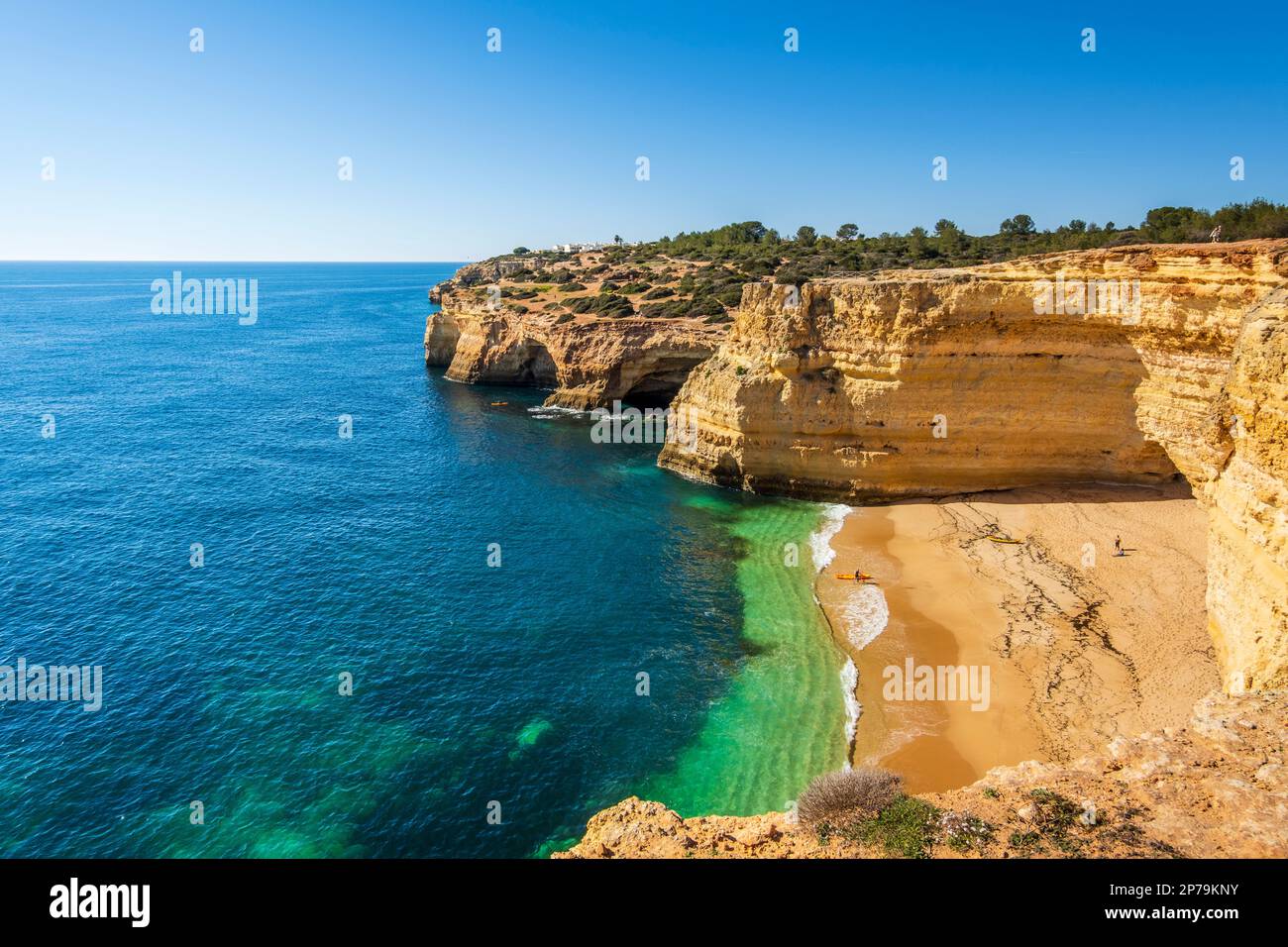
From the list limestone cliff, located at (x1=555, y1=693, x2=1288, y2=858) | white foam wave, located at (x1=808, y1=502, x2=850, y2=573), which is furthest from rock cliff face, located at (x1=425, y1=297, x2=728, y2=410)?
limestone cliff, located at (x1=555, y1=693, x2=1288, y2=858)

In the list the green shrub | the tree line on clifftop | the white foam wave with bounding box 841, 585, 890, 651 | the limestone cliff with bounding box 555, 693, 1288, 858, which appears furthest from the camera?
the tree line on clifftop

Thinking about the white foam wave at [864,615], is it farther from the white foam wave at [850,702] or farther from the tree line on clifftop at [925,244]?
the tree line on clifftop at [925,244]

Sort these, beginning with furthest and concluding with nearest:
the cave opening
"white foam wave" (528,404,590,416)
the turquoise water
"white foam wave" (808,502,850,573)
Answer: the cave opening
"white foam wave" (528,404,590,416)
"white foam wave" (808,502,850,573)
the turquoise water

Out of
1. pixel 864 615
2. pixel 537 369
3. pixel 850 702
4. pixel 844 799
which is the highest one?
pixel 537 369

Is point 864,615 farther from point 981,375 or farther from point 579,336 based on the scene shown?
point 579,336

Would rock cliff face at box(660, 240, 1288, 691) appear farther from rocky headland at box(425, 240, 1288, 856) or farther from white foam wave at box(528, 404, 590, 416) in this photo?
white foam wave at box(528, 404, 590, 416)

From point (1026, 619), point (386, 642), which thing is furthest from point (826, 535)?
point (386, 642)
